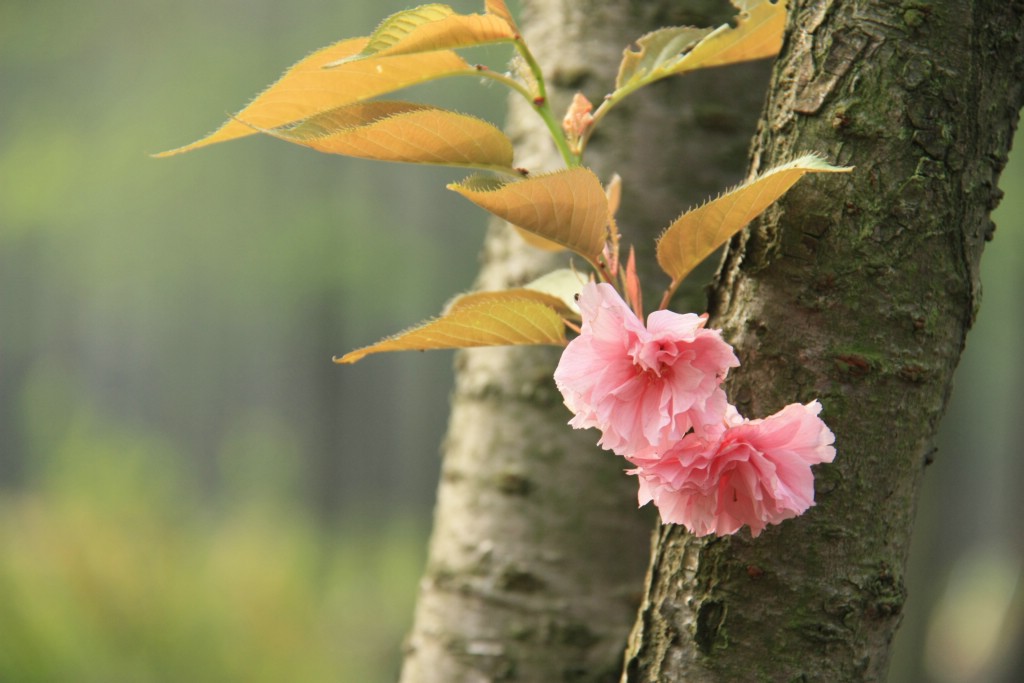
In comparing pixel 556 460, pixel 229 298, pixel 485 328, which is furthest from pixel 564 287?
pixel 229 298

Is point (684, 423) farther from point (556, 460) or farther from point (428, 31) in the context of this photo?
point (556, 460)

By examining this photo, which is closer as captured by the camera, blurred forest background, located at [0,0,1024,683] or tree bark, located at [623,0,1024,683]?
tree bark, located at [623,0,1024,683]

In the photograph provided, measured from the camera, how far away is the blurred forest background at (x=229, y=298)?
3.27 meters

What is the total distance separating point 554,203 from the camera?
0.96ft

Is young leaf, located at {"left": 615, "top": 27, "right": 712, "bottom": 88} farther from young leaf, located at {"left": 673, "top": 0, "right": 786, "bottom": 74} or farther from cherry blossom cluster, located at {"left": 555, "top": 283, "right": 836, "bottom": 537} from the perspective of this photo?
cherry blossom cluster, located at {"left": 555, "top": 283, "right": 836, "bottom": 537}

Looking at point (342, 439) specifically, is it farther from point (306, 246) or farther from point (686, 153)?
point (686, 153)

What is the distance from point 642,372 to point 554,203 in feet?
0.21

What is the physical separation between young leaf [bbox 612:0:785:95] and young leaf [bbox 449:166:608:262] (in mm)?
95

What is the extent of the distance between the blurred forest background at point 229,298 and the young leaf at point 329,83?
9.17 feet

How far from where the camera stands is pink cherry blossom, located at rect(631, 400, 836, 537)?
0.92 feet

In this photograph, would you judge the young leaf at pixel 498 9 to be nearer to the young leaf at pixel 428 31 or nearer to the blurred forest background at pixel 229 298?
the young leaf at pixel 428 31

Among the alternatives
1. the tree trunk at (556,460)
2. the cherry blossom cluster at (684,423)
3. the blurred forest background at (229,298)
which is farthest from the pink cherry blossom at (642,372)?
the blurred forest background at (229,298)

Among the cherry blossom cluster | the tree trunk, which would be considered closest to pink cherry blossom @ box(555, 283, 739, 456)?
the cherry blossom cluster

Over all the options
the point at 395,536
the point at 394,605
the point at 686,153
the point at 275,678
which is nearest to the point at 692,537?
the point at 686,153
